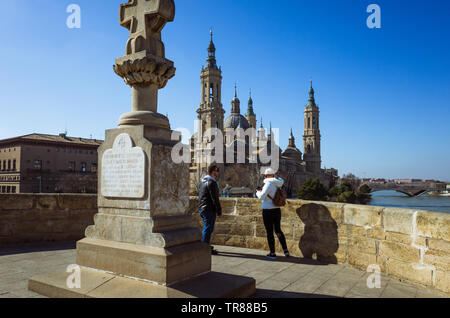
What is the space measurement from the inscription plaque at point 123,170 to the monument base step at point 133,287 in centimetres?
95

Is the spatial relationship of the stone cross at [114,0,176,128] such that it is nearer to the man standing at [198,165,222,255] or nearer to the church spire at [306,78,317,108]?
the man standing at [198,165,222,255]

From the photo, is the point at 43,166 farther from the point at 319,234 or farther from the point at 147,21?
the point at 319,234

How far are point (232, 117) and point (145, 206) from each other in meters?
86.5

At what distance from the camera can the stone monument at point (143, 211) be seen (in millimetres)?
3422

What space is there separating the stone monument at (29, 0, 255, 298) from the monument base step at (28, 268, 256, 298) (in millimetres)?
Answer: 10

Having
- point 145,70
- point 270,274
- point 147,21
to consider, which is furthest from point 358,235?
point 147,21

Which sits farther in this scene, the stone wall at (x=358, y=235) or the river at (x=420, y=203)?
the river at (x=420, y=203)

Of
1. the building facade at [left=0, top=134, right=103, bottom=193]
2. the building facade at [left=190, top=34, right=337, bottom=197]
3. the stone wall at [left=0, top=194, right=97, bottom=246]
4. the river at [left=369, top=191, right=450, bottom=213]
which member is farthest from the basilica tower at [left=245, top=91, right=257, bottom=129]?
the stone wall at [left=0, top=194, right=97, bottom=246]

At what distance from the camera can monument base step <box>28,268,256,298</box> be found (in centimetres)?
324

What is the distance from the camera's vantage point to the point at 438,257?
154 inches
